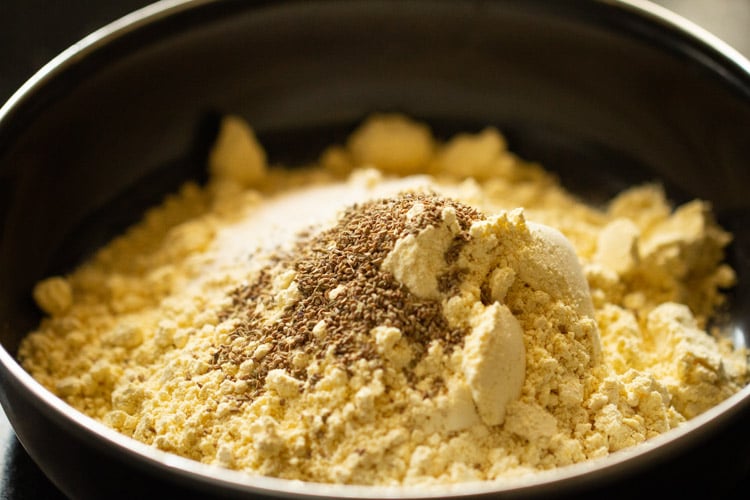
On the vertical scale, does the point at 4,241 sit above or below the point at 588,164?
below

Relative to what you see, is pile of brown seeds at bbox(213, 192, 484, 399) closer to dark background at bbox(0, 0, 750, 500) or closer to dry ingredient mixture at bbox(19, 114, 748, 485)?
dry ingredient mixture at bbox(19, 114, 748, 485)

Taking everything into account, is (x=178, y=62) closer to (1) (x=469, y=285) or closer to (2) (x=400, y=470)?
(1) (x=469, y=285)

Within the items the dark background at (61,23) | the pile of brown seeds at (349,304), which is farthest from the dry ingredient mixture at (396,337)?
the dark background at (61,23)

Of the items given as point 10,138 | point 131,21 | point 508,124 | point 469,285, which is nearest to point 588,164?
point 508,124

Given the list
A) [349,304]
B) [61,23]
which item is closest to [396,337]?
[349,304]

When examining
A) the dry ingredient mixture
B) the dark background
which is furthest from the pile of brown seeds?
the dark background

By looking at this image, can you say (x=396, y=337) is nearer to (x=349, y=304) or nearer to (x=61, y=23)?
(x=349, y=304)

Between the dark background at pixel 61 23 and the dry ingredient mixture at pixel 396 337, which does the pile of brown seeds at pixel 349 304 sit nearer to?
the dry ingredient mixture at pixel 396 337
